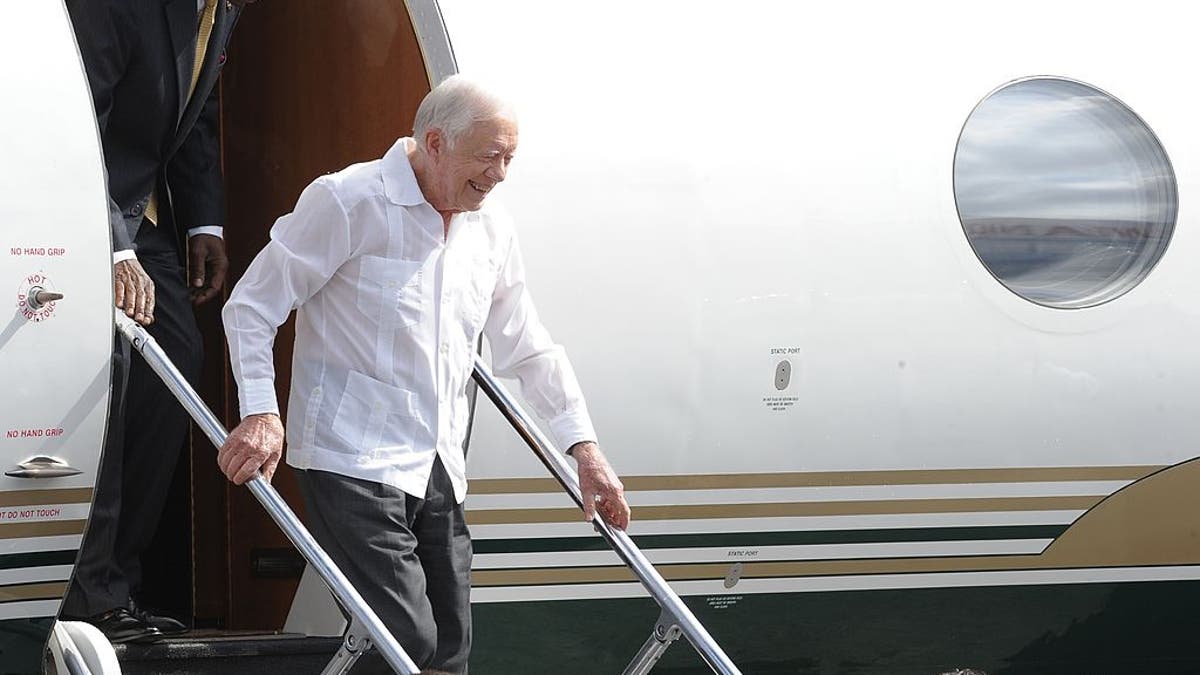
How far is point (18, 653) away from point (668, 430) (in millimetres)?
1900

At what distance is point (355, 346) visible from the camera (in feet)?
12.5

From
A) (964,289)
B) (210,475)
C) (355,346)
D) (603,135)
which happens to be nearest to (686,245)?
(603,135)

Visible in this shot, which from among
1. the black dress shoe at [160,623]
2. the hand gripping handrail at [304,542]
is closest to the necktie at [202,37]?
the hand gripping handrail at [304,542]

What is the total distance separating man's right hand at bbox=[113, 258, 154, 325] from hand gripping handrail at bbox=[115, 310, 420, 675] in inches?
10.2

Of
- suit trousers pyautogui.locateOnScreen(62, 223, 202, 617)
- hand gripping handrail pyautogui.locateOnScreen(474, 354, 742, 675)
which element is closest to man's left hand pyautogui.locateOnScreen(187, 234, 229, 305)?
suit trousers pyautogui.locateOnScreen(62, 223, 202, 617)

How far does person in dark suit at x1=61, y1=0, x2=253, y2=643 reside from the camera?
445 centimetres

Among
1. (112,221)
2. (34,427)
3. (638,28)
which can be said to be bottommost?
(34,427)

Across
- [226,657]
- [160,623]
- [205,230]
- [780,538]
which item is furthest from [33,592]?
[780,538]

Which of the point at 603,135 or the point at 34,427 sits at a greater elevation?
the point at 603,135

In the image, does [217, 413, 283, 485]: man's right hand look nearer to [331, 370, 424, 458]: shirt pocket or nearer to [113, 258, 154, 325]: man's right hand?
[331, 370, 424, 458]: shirt pocket

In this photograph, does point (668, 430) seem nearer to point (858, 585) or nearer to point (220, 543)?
point (858, 585)

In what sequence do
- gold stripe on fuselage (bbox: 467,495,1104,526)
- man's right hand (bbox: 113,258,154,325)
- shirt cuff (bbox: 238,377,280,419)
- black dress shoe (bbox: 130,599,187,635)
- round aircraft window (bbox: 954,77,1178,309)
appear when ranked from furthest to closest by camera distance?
round aircraft window (bbox: 954,77,1178,309) < gold stripe on fuselage (bbox: 467,495,1104,526) < black dress shoe (bbox: 130,599,187,635) < man's right hand (bbox: 113,258,154,325) < shirt cuff (bbox: 238,377,280,419)

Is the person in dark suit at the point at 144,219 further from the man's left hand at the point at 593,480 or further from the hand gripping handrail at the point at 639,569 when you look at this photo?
the man's left hand at the point at 593,480

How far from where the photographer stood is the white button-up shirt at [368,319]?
12.2 feet
